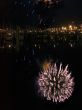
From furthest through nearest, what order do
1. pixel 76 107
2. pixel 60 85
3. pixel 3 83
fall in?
pixel 76 107, pixel 3 83, pixel 60 85

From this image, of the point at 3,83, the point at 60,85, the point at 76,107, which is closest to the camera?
the point at 60,85

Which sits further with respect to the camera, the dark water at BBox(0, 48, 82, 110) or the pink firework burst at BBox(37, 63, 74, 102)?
the dark water at BBox(0, 48, 82, 110)

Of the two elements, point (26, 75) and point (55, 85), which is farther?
point (26, 75)

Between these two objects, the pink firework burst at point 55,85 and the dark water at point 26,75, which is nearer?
the pink firework burst at point 55,85

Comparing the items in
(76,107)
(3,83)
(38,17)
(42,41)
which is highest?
(38,17)

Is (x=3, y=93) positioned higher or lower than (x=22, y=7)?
lower

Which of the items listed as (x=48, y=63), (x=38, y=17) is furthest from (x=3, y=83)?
(x=38, y=17)

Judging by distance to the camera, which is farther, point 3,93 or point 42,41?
point 3,93

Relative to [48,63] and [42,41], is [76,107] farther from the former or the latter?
[42,41]
